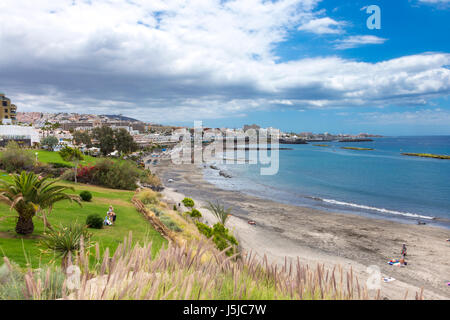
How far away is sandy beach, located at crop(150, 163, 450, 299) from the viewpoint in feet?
45.8

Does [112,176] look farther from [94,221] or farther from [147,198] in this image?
[94,221]

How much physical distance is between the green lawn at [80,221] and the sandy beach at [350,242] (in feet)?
19.0

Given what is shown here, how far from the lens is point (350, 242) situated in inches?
744

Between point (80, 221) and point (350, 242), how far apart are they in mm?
16196

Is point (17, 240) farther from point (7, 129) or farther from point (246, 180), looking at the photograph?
point (7, 129)

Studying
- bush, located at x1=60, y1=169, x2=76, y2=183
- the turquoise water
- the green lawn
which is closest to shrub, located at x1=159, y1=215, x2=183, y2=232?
the green lawn

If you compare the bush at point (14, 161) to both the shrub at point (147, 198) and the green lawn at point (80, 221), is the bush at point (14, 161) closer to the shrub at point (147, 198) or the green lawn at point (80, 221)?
the green lawn at point (80, 221)

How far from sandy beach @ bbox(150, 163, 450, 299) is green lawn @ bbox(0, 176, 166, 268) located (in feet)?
19.0

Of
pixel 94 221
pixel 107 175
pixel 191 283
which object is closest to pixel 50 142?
pixel 107 175

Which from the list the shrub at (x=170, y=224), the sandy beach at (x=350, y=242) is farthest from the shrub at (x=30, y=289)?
the shrub at (x=170, y=224)

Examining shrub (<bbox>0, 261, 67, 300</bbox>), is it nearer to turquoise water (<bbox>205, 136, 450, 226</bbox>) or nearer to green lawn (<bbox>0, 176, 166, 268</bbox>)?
green lawn (<bbox>0, 176, 166, 268</bbox>)

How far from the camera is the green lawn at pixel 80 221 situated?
23.9ft

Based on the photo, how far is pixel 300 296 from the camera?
3092 millimetres
